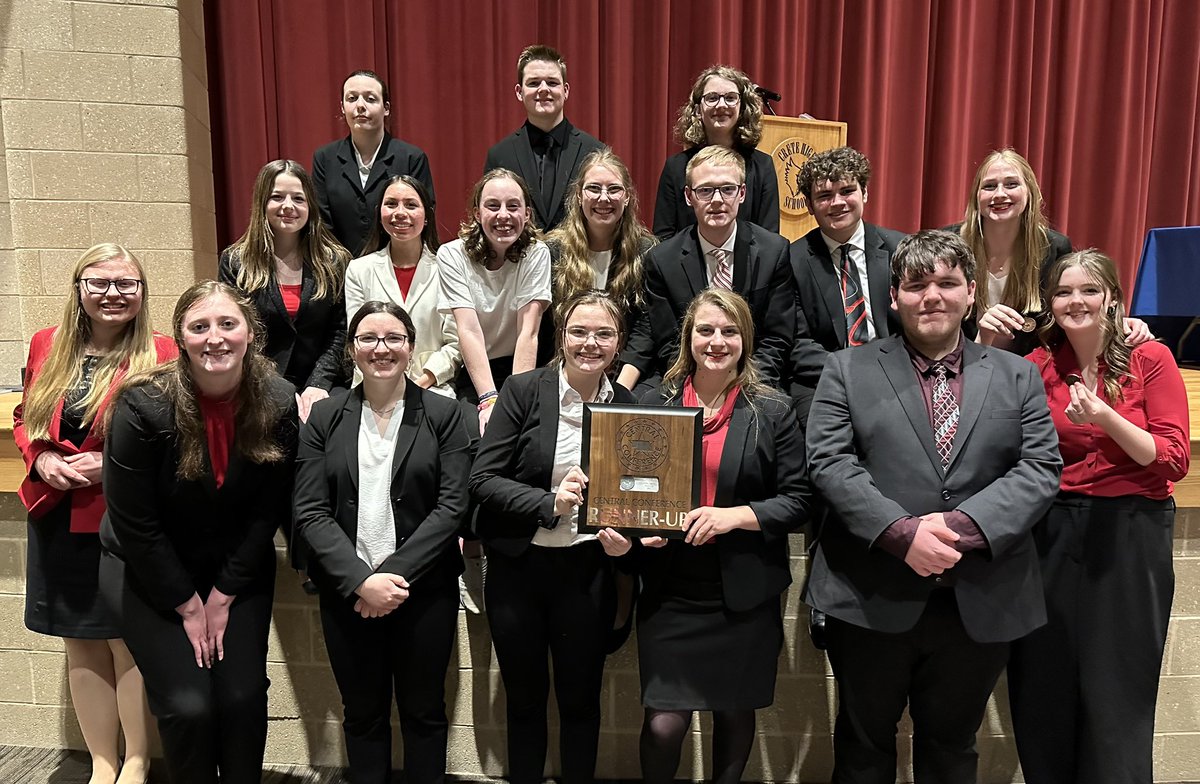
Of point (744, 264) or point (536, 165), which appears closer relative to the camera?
point (744, 264)

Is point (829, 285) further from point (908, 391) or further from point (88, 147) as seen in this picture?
point (88, 147)

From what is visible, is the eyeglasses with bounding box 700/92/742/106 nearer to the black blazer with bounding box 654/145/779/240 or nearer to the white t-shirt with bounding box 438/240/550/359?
the black blazer with bounding box 654/145/779/240

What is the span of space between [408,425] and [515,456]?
32 cm

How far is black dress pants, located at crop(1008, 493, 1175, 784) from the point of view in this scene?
2.17 metres

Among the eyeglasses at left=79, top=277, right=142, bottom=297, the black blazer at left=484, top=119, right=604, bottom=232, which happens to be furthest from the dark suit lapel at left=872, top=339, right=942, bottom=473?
the eyeglasses at left=79, top=277, right=142, bottom=297

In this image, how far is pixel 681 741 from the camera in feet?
7.16

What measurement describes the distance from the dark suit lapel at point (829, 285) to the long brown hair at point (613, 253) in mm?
613

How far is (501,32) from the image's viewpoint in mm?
5246

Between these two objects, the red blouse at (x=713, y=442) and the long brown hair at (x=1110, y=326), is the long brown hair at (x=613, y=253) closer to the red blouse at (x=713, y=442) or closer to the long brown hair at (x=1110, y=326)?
the red blouse at (x=713, y=442)

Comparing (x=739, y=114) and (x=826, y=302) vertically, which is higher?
(x=739, y=114)

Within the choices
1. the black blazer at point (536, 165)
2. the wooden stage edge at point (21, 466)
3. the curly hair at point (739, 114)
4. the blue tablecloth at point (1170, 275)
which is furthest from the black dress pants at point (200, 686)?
the blue tablecloth at point (1170, 275)

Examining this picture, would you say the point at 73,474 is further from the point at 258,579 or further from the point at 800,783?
the point at 800,783

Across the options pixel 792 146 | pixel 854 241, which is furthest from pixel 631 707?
pixel 792 146

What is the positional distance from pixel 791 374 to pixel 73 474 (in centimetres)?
226
